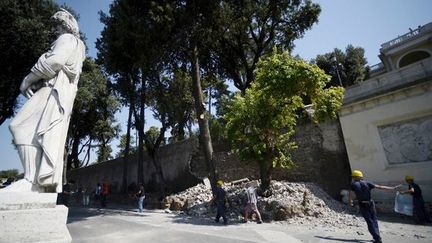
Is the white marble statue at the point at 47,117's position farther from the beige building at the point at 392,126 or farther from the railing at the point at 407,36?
the railing at the point at 407,36

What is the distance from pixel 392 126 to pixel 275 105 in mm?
4899

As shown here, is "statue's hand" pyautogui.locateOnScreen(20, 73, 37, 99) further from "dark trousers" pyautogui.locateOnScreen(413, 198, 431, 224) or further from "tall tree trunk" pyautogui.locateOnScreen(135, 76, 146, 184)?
"tall tree trunk" pyautogui.locateOnScreen(135, 76, 146, 184)

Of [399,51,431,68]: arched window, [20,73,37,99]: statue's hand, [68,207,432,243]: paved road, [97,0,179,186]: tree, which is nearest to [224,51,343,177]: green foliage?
[68,207,432,243]: paved road

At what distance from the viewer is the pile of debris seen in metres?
10.2

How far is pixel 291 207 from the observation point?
10617 mm

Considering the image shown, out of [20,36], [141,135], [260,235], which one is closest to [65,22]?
[260,235]

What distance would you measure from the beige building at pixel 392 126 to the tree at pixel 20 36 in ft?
59.7

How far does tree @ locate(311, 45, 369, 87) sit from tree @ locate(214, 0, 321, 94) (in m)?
12.4

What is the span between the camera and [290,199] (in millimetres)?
11305

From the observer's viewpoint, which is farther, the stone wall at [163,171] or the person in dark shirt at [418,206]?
the stone wall at [163,171]

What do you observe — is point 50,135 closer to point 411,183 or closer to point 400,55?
point 411,183

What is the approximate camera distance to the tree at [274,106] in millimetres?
11227

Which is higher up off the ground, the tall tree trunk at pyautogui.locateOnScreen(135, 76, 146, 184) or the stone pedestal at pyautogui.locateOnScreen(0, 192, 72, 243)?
the tall tree trunk at pyautogui.locateOnScreen(135, 76, 146, 184)

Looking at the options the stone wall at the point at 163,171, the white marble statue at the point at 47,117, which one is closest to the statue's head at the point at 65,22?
the white marble statue at the point at 47,117
